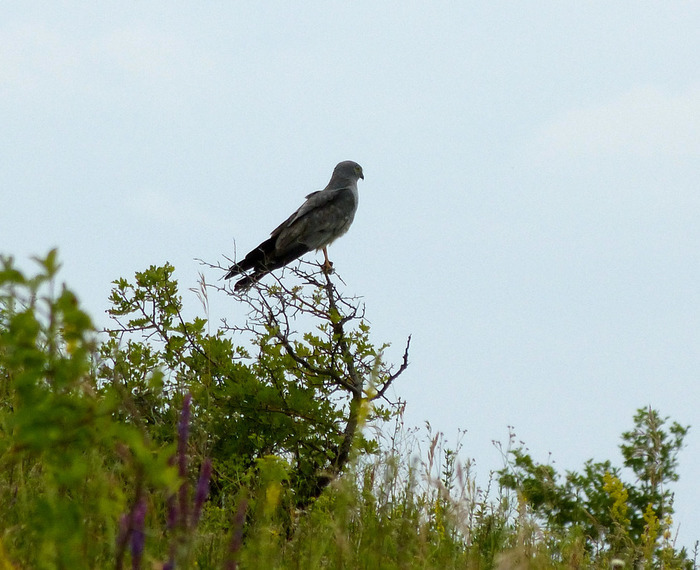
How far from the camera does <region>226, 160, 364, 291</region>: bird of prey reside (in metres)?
8.55

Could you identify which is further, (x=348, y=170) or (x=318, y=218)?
(x=348, y=170)

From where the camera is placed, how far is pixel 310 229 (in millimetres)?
9391

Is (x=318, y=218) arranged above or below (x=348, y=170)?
below

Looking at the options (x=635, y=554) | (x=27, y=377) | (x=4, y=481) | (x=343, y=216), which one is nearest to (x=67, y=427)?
(x=27, y=377)

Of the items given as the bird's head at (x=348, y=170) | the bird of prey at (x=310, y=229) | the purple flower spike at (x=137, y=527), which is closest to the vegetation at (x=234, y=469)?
the purple flower spike at (x=137, y=527)

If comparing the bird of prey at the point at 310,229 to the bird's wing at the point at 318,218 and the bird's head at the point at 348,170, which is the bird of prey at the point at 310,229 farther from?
the bird's head at the point at 348,170

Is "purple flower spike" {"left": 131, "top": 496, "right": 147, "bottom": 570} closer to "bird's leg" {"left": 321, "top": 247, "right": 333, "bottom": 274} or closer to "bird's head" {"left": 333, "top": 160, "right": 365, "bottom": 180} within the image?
"bird's leg" {"left": 321, "top": 247, "right": 333, "bottom": 274}

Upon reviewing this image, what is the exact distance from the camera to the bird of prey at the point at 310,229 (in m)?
8.55

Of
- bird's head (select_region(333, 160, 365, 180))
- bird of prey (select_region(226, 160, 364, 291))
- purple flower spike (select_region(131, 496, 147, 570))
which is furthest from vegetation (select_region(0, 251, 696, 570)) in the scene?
bird's head (select_region(333, 160, 365, 180))

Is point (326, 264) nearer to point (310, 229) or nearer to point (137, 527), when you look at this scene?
point (310, 229)

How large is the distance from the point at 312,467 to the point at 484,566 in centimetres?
230

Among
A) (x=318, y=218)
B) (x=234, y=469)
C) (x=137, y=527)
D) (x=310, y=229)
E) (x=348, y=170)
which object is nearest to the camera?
(x=137, y=527)

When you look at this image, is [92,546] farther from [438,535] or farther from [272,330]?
[272,330]

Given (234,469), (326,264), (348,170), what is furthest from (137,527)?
(348,170)
